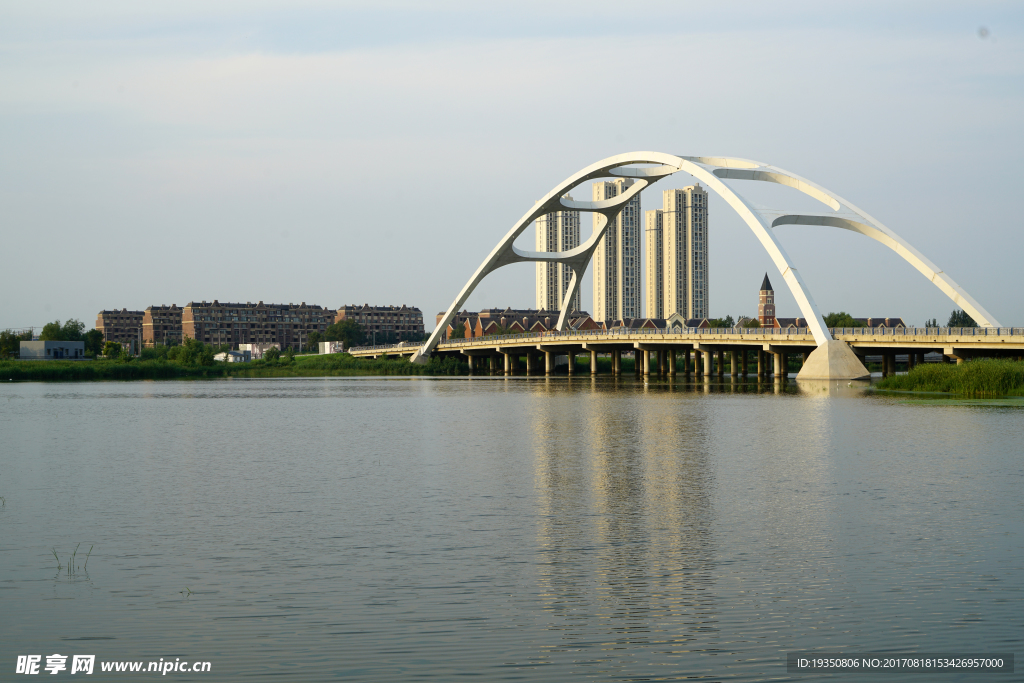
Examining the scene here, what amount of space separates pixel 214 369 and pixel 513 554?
3717 inches

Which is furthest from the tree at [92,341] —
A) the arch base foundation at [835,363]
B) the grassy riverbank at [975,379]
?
the grassy riverbank at [975,379]

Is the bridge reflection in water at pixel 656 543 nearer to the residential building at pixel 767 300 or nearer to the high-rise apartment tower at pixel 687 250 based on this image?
the residential building at pixel 767 300

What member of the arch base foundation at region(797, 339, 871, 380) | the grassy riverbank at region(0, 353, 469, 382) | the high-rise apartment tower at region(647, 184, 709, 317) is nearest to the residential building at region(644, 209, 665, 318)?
the high-rise apartment tower at region(647, 184, 709, 317)

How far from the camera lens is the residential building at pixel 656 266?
19538 cm

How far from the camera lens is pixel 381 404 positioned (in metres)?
48.6

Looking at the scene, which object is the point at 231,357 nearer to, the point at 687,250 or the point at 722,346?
the point at 687,250

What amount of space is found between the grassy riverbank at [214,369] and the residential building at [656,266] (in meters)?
79.8

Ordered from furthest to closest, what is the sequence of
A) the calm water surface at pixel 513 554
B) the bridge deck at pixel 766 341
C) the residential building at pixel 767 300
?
the residential building at pixel 767 300 → the bridge deck at pixel 766 341 → the calm water surface at pixel 513 554

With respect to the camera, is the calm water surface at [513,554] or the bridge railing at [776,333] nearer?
the calm water surface at [513,554]

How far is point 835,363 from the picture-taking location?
6444cm

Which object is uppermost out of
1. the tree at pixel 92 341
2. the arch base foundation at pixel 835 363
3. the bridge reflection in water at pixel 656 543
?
the tree at pixel 92 341

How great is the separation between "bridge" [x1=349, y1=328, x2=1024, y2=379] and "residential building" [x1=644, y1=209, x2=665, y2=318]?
200 feet

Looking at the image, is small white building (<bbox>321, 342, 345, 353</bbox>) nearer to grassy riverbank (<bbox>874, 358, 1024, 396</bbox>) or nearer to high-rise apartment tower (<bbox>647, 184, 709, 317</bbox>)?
high-rise apartment tower (<bbox>647, 184, 709, 317</bbox>)

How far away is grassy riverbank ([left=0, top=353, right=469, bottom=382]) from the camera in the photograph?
88.0 meters
